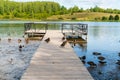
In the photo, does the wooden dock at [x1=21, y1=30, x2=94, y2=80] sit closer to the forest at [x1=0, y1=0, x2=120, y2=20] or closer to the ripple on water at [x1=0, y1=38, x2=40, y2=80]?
the ripple on water at [x1=0, y1=38, x2=40, y2=80]

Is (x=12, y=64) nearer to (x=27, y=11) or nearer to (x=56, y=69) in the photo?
(x=56, y=69)

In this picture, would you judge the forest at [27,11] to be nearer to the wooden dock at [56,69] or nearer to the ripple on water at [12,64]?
the ripple on water at [12,64]

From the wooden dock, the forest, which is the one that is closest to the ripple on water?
the wooden dock

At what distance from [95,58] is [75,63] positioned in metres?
9.29

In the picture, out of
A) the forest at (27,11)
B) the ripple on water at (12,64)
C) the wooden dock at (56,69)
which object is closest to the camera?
the wooden dock at (56,69)

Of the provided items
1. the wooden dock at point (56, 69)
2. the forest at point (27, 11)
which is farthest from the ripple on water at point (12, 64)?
the forest at point (27, 11)

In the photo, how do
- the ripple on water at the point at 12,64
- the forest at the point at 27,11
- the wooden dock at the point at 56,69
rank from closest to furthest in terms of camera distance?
the wooden dock at the point at 56,69, the ripple on water at the point at 12,64, the forest at the point at 27,11

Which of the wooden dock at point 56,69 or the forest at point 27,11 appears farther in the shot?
the forest at point 27,11

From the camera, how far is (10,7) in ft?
600

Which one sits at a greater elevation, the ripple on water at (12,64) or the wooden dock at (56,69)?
the wooden dock at (56,69)

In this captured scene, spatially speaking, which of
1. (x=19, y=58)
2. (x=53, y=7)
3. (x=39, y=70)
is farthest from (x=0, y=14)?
(x=39, y=70)

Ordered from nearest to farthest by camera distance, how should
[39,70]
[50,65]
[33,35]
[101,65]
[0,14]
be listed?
[39,70] → [50,65] → [101,65] → [33,35] → [0,14]

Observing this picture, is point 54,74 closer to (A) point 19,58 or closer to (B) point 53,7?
(A) point 19,58

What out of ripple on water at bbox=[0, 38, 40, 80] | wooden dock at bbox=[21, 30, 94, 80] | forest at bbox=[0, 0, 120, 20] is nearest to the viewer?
wooden dock at bbox=[21, 30, 94, 80]
